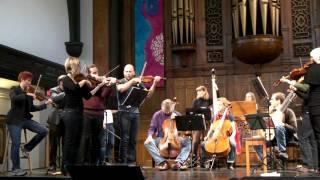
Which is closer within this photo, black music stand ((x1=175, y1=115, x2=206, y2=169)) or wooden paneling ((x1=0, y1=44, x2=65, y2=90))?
black music stand ((x1=175, y1=115, x2=206, y2=169))

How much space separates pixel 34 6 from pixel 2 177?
15.2 feet

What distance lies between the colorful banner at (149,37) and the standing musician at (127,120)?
3.88 m

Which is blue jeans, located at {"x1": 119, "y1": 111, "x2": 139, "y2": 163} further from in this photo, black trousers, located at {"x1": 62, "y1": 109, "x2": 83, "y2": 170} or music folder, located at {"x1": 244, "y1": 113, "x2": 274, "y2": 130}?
music folder, located at {"x1": 244, "y1": 113, "x2": 274, "y2": 130}

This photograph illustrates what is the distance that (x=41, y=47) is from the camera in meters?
10.0

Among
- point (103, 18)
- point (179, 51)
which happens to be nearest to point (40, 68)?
point (103, 18)

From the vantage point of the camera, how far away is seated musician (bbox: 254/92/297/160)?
25.5 feet

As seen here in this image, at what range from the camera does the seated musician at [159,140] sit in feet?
25.9

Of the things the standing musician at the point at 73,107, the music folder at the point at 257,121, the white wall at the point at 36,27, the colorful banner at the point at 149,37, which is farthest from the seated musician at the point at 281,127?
the white wall at the point at 36,27

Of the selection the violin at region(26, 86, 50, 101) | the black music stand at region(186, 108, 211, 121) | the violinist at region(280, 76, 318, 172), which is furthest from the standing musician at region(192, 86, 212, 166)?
the violin at region(26, 86, 50, 101)

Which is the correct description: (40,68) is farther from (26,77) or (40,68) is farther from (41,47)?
Answer: (26,77)

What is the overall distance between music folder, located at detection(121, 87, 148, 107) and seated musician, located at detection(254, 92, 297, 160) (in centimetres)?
218

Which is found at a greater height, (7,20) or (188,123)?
(7,20)

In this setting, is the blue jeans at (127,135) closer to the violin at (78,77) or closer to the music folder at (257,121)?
the violin at (78,77)

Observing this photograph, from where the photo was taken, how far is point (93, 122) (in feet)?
21.0
